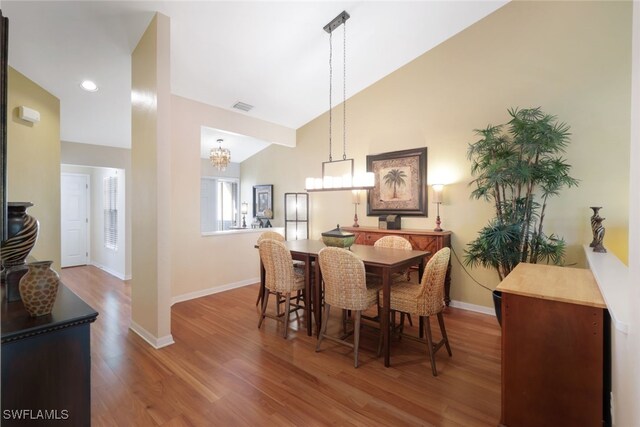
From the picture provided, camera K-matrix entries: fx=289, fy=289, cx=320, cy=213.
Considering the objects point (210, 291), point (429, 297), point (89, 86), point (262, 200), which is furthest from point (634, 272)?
point (262, 200)

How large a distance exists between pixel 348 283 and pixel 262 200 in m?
4.54

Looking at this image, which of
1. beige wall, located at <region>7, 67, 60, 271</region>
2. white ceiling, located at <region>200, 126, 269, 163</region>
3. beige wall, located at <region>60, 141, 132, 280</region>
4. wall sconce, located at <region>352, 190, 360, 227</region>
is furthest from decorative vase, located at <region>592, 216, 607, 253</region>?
beige wall, located at <region>60, 141, 132, 280</region>

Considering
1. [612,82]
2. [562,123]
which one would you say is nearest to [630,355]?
[562,123]

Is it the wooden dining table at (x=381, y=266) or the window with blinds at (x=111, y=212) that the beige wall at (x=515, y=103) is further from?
the window with blinds at (x=111, y=212)

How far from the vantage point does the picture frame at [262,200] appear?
6.34 metres

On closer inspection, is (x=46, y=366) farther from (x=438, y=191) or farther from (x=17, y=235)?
(x=438, y=191)

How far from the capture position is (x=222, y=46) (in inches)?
125

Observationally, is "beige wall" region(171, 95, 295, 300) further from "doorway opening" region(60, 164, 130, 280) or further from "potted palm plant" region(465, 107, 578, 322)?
"potted palm plant" region(465, 107, 578, 322)

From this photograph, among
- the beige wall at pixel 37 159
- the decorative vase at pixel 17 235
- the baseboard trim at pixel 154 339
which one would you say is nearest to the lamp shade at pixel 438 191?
the baseboard trim at pixel 154 339

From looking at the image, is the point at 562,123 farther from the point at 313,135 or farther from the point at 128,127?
the point at 128,127

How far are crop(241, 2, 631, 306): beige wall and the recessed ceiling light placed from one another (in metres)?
3.51

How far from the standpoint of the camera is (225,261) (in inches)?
177

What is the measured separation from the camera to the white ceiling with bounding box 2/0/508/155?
8.64ft

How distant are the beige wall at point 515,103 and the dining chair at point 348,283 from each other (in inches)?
79.9
